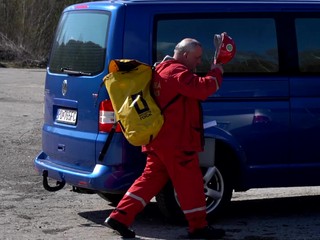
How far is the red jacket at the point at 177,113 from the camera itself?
732 centimetres

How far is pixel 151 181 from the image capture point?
7484 mm

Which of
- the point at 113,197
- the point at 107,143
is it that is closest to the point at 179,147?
the point at 107,143

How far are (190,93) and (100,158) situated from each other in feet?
3.47

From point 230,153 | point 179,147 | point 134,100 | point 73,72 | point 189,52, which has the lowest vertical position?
point 230,153

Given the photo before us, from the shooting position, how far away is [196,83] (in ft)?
23.7

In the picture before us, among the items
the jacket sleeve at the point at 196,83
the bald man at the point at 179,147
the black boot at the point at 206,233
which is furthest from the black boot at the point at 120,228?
the jacket sleeve at the point at 196,83

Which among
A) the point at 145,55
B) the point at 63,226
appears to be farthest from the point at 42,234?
the point at 145,55

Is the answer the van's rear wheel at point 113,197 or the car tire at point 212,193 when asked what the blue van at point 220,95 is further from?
the van's rear wheel at point 113,197

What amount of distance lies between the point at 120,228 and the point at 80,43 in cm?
181

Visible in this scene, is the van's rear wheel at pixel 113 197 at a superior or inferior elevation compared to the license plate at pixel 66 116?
inferior

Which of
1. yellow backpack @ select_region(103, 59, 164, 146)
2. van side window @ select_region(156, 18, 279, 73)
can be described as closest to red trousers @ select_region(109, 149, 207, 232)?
yellow backpack @ select_region(103, 59, 164, 146)

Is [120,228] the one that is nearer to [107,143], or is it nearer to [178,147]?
[107,143]

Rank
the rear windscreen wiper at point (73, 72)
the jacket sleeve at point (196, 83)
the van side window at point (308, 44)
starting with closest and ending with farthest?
the jacket sleeve at point (196, 83), the rear windscreen wiper at point (73, 72), the van side window at point (308, 44)

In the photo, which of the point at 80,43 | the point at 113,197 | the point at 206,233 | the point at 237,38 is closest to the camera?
the point at 206,233
